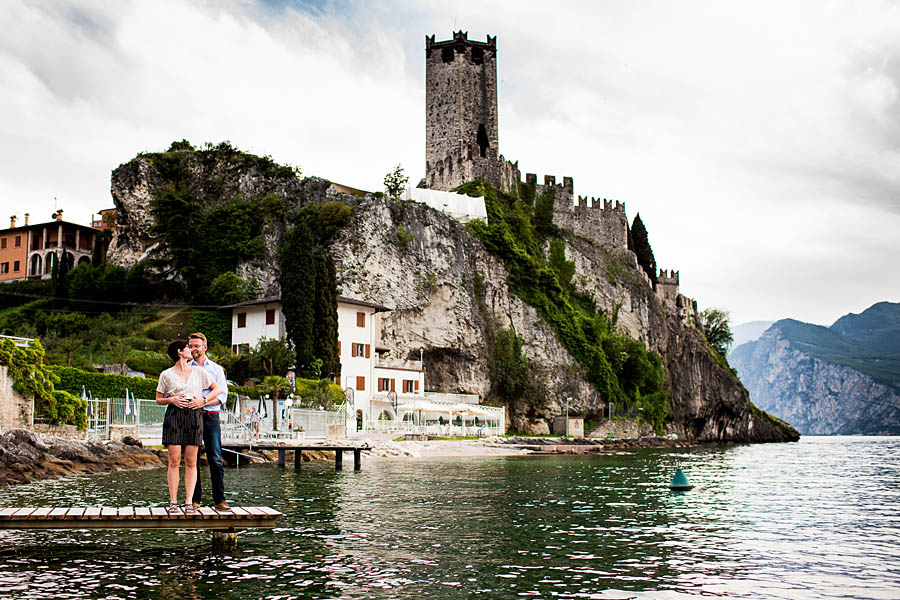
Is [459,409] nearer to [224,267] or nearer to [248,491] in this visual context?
[224,267]

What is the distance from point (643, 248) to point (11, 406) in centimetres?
7953

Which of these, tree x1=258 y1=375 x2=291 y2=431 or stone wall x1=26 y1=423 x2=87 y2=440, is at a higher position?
tree x1=258 y1=375 x2=291 y2=431

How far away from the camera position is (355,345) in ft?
179

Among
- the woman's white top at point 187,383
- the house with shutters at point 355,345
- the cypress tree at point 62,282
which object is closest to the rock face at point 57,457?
the woman's white top at point 187,383

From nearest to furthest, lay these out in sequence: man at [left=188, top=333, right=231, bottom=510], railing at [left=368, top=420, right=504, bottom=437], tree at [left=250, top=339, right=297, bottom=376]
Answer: man at [left=188, top=333, right=231, bottom=510] < tree at [left=250, top=339, right=297, bottom=376] < railing at [left=368, top=420, right=504, bottom=437]

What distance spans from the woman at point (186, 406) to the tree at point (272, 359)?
36.6 meters

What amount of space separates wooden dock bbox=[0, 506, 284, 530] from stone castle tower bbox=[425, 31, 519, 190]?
2721 inches

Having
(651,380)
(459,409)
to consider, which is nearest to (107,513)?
(459,409)

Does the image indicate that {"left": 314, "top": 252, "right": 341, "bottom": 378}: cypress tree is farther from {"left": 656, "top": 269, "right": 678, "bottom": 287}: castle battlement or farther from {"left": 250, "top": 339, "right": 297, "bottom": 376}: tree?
{"left": 656, "top": 269, "right": 678, "bottom": 287}: castle battlement

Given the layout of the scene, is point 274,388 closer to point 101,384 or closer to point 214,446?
point 101,384

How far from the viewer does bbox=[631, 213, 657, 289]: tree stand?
96.0 meters

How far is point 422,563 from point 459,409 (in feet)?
146

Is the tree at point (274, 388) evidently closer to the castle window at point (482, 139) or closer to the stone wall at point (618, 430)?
the stone wall at point (618, 430)

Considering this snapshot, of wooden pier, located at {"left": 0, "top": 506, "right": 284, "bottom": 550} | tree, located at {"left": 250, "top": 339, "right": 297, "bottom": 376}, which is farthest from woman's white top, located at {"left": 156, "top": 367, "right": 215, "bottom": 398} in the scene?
tree, located at {"left": 250, "top": 339, "right": 297, "bottom": 376}
